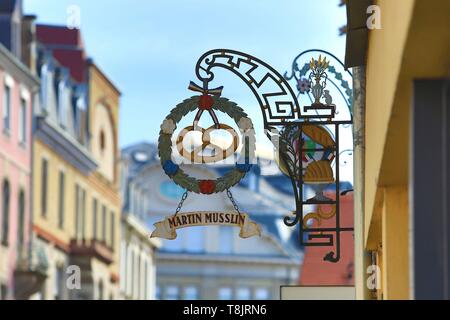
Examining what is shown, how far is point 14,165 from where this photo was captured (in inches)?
2050

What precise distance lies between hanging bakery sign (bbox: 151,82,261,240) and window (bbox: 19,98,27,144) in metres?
39.2

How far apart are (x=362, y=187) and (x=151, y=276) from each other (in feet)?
215

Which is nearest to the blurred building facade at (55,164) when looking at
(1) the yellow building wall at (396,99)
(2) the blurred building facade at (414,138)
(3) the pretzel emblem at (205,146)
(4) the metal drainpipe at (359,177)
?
(4) the metal drainpipe at (359,177)

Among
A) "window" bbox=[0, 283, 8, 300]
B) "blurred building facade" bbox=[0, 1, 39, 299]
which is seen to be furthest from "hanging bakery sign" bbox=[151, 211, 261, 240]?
"window" bbox=[0, 283, 8, 300]

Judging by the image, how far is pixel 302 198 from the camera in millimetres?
14422

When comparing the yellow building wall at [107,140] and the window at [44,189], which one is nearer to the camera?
the window at [44,189]

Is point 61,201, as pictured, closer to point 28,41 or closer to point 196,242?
point 28,41

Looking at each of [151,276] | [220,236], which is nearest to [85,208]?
[151,276]

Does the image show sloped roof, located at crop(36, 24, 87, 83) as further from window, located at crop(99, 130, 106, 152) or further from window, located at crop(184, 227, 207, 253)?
window, located at crop(184, 227, 207, 253)

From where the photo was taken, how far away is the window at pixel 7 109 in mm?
50906

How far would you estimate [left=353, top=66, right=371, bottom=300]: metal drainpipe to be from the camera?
14.4 m

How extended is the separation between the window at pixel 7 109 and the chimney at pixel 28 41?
2.28m

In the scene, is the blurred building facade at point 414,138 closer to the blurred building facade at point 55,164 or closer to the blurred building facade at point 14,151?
the blurred building facade at point 55,164
